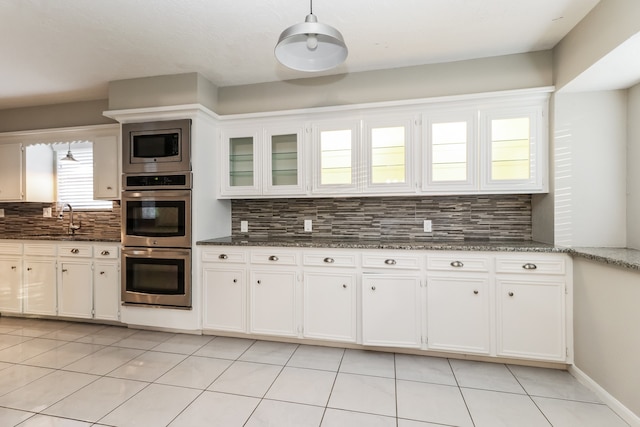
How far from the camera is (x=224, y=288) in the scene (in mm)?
3139

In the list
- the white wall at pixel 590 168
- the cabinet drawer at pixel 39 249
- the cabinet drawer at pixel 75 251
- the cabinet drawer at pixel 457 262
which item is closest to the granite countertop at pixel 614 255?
the white wall at pixel 590 168

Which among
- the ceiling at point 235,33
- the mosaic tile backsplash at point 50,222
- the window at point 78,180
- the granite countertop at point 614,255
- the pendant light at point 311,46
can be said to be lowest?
the granite countertop at point 614,255

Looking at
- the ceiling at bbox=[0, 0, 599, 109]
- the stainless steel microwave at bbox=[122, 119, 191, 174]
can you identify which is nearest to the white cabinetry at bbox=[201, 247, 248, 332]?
the stainless steel microwave at bbox=[122, 119, 191, 174]

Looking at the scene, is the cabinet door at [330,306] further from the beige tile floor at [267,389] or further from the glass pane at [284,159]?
the glass pane at [284,159]

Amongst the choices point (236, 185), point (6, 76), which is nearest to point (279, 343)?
point (236, 185)

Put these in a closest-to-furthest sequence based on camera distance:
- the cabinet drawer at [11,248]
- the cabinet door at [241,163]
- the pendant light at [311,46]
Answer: the pendant light at [311,46], the cabinet door at [241,163], the cabinet drawer at [11,248]

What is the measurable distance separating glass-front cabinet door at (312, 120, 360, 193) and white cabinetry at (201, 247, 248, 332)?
3.46ft

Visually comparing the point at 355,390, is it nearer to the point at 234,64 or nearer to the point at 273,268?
the point at 273,268

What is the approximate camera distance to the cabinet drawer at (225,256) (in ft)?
10.2

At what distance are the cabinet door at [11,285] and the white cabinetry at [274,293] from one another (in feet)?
9.52

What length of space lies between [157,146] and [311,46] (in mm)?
2259

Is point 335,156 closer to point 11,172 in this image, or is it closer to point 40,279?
point 40,279

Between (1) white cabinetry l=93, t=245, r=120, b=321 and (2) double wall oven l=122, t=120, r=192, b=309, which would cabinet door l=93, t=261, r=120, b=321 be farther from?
(2) double wall oven l=122, t=120, r=192, b=309

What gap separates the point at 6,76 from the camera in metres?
3.25
